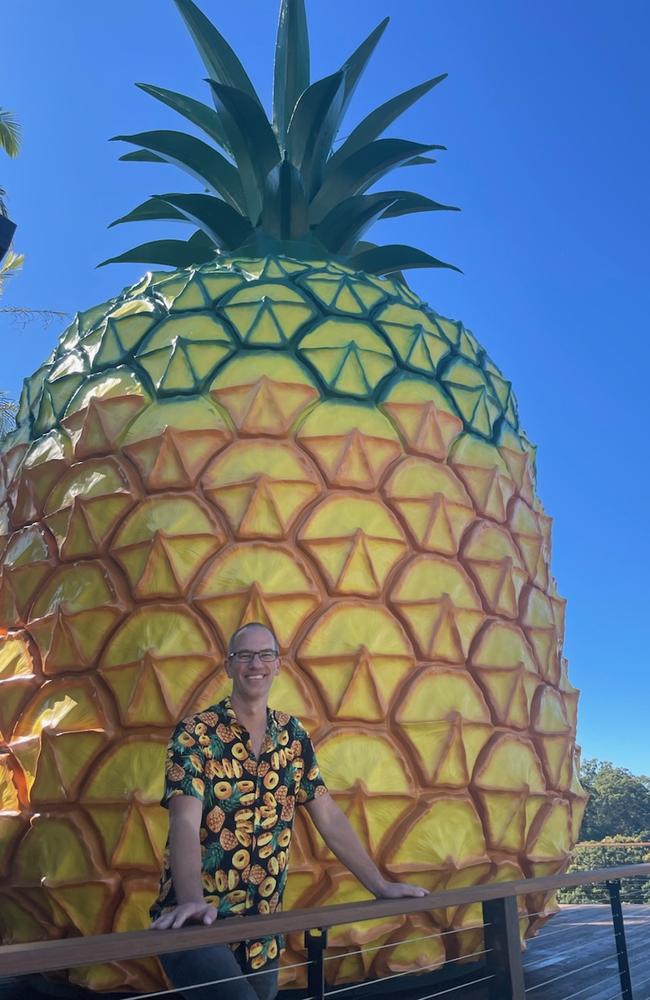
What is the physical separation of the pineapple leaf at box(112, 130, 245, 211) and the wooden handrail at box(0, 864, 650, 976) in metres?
3.60

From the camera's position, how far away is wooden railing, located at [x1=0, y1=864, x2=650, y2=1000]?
3.71 ft

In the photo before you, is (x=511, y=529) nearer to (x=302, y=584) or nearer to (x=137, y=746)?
(x=302, y=584)

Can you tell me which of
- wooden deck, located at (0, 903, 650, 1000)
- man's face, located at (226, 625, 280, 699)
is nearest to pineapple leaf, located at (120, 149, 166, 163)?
man's face, located at (226, 625, 280, 699)

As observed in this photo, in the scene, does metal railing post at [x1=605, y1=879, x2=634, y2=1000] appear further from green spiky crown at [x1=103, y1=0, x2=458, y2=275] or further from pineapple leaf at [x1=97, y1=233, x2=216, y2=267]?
pineapple leaf at [x1=97, y1=233, x2=216, y2=267]

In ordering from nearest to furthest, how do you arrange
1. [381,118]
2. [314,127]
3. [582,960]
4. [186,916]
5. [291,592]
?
[186,916], [291,592], [582,960], [314,127], [381,118]

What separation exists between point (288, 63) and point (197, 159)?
887mm

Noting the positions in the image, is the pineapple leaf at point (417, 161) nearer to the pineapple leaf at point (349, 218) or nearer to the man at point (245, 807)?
the pineapple leaf at point (349, 218)

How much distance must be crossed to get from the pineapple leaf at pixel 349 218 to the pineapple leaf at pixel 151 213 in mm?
879

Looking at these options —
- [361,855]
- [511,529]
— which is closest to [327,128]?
[511,529]

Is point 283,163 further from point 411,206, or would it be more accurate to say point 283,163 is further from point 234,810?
point 234,810

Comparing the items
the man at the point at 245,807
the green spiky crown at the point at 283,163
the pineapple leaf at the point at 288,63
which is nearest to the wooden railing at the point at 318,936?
the man at the point at 245,807

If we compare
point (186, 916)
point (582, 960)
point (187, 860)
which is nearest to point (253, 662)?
point (187, 860)

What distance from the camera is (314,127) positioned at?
13.7ft

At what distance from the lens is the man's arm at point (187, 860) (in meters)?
1.46
